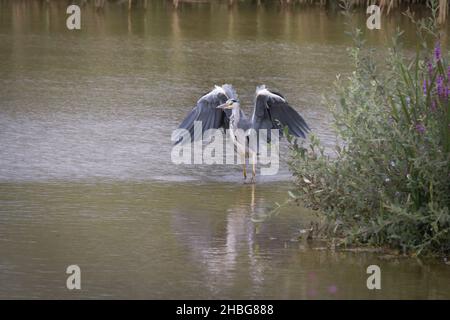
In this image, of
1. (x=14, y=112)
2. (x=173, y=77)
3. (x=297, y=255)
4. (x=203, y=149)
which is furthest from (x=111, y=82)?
(x=297, y=255)

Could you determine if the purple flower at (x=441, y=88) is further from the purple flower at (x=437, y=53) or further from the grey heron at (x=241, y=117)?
the grey heron at (x=241, y=117)

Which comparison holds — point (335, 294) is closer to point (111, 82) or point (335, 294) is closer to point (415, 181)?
point (415, 181)

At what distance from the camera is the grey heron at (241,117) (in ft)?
A: 27.7

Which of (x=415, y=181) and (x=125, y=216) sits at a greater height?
(x=415, y=181)

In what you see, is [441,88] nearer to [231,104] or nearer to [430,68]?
[430,68]

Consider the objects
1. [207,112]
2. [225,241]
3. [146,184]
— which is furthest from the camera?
[207,112]

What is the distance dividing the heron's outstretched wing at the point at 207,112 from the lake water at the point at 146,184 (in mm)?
301

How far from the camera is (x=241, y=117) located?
8.65m

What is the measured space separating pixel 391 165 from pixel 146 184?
238cm

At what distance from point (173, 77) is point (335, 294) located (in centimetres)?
777

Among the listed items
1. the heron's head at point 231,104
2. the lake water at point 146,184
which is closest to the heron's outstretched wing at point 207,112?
the heron's head at point 231,104

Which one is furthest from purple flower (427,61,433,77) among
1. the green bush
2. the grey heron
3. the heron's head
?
the heron's head

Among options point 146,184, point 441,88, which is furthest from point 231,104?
point 441,88
